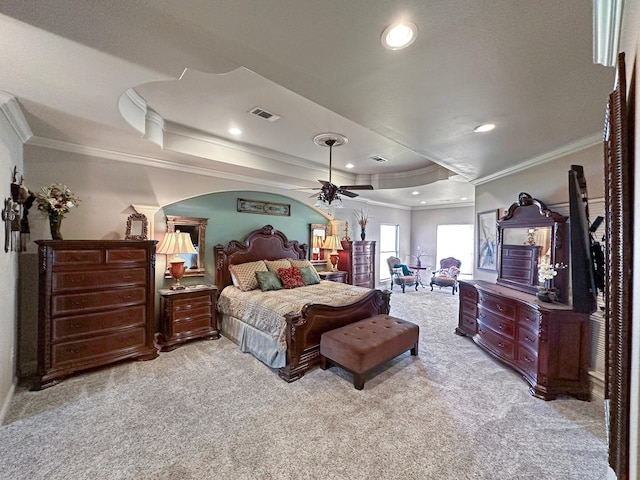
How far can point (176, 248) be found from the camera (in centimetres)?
369

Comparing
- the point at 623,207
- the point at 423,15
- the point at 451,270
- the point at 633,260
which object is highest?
the point at 423,15

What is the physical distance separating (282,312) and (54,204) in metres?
2.69

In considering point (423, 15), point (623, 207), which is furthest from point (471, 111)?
point (623, 207)

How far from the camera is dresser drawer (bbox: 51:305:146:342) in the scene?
2.74 meters

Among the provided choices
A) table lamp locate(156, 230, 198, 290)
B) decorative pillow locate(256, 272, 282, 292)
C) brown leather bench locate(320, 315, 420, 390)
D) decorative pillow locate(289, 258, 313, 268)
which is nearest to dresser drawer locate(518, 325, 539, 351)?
brown leather bench locate(320, 315, 420, 390)

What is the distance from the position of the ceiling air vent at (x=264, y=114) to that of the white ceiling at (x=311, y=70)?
0.10m

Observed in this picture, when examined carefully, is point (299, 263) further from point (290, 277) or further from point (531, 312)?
point (531, 312)

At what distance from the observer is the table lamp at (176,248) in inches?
145

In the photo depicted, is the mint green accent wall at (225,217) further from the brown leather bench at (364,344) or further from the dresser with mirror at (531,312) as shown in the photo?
the dresser with mirror at (531,312)

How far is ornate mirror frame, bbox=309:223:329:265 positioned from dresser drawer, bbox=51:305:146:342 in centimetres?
335

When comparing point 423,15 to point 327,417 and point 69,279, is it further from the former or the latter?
point 69,279

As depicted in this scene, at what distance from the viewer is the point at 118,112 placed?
7.74 ft

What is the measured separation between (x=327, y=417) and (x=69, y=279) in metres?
2.99

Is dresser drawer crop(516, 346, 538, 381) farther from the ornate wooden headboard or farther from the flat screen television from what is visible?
the ornate wooden headboard
